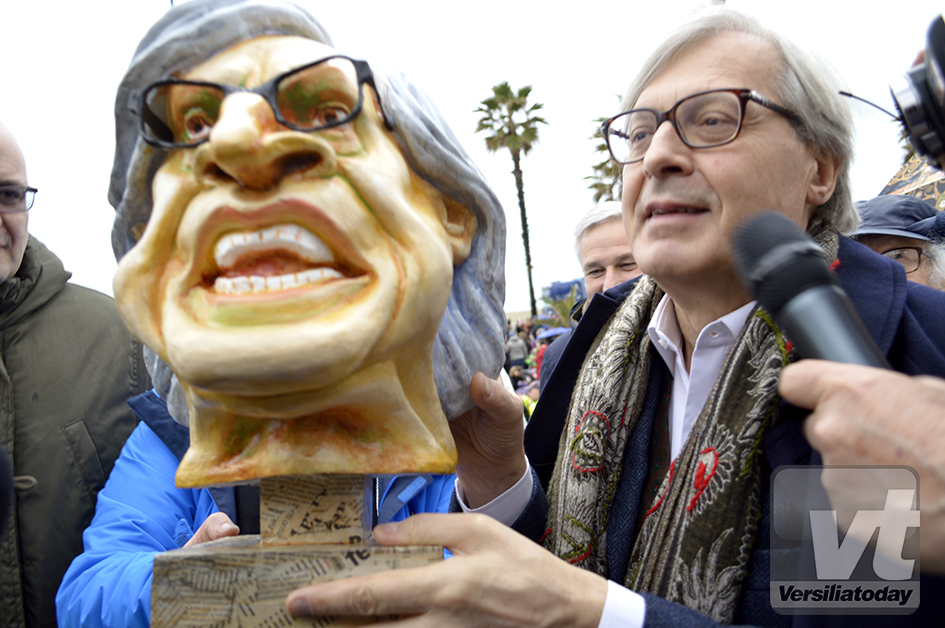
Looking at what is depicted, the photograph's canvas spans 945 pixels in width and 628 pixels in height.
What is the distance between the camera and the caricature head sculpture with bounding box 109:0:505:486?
1023 millimetres

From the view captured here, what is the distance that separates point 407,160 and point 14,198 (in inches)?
64.7

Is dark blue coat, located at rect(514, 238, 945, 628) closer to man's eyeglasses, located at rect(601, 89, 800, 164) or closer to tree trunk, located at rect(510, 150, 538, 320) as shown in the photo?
man's eyeglasses, located at rect(601, 89, 800, 164)

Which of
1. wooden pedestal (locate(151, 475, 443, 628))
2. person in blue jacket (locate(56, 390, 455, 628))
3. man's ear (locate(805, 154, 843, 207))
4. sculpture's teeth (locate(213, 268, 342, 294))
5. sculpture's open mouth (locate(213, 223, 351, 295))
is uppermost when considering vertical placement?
man's ear (locate(805, 154, 843, 207))

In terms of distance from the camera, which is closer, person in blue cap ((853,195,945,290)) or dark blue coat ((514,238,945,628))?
dark blue coat ((514,238,945,628))

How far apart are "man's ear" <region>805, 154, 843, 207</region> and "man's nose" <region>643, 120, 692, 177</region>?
40 cm

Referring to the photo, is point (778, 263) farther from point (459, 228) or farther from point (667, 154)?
point (667, 154)

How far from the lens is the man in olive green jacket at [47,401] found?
1854mm

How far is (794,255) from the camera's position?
80 cm

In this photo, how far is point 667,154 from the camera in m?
1.55

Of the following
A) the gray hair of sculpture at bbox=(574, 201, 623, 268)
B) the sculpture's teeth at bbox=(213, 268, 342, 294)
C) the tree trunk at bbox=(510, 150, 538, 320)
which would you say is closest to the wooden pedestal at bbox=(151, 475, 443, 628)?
the sculpture's teeth at bbox=(213, 268, 342, 294)

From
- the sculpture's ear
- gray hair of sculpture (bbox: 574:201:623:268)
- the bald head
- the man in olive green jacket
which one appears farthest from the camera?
gray hair of sculpture (bbox: 574:201:623:268)

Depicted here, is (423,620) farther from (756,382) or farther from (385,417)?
(756,382)

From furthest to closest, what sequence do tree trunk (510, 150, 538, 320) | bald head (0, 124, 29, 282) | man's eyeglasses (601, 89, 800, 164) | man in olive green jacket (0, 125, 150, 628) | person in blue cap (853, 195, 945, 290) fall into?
tree trunk (510, 150, 538, 320) → person in blue cap (853, 195, 945, 290) → bald head (0, 124, 29, 282) → man in olive green jacket (0, 125, 150, 628) → man's eyeglasses (601, 89, 800, 164)

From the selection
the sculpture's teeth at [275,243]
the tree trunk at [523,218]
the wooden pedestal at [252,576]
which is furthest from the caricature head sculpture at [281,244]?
the tree trunk at [523,218]
